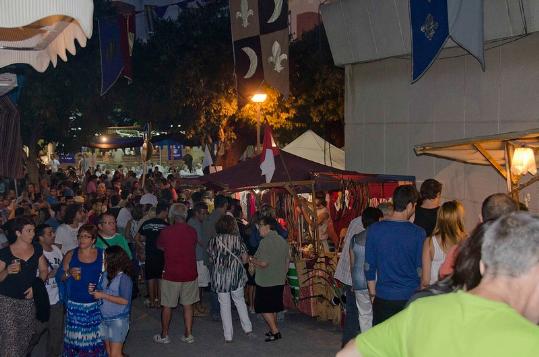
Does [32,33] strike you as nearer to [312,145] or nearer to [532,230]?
[532,230]

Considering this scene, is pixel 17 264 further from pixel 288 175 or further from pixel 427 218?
pixel 288 175

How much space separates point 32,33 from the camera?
557 centimetres

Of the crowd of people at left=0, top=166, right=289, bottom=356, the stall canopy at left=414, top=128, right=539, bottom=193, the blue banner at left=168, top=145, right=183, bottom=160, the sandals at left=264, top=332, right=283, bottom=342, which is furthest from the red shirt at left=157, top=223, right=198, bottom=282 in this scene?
the blue banner at left=168, top=145, right=183, bottom=160

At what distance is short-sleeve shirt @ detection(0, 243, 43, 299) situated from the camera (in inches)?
306

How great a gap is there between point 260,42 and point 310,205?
11.3 feet

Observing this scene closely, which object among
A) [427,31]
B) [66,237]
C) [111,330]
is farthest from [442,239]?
[66,237]

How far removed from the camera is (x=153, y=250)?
12.3m

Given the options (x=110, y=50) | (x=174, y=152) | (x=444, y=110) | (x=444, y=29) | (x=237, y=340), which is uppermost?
(x=110, y=50)

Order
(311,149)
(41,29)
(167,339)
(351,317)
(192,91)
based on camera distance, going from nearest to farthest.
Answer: (41,29)
(351,317)
(167,339)
(311,149)
(192,91)

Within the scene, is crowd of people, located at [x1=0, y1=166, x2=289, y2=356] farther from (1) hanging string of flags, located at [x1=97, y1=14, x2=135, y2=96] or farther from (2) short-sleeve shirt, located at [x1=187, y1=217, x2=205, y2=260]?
(1) hanging string of flags, located at [x1=97, y1=14, x2=135, y2=96]

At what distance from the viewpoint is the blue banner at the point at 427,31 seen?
10.4 m

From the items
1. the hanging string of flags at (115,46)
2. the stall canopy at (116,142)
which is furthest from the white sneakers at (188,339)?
the stall canopy at (116,142)

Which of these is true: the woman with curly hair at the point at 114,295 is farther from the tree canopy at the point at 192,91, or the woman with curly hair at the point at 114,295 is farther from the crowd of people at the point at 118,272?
the tree canopy at the point at 192,91

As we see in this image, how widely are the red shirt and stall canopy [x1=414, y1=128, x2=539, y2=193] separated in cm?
312
